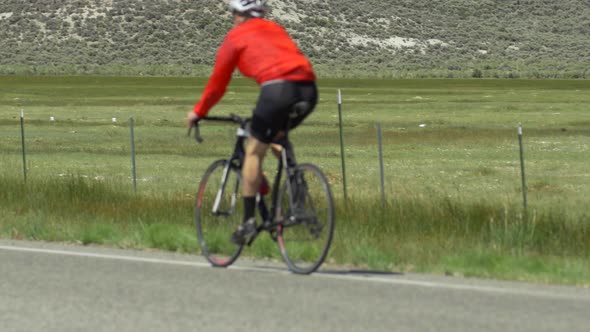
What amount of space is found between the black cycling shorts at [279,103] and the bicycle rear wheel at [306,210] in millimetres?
373

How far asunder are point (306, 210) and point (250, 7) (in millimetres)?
1643

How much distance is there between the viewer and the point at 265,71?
10.3m

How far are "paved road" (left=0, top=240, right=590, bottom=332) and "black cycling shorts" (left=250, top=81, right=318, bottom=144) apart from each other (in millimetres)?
1217

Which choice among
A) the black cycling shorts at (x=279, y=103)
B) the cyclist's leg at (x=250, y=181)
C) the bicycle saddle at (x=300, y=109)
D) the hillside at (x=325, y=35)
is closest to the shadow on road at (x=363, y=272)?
the cyclist's leg at (x=250, y=181)

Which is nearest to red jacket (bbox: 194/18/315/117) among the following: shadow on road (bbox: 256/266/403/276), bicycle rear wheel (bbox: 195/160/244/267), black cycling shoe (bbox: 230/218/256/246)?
bicycle rear wheel (bbox: 195/160/244/267)

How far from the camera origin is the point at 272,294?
9961 mm

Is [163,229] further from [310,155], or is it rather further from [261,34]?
[310,155]

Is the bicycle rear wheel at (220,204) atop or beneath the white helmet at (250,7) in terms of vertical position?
beneath

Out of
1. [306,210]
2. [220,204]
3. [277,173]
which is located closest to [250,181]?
[277,173]

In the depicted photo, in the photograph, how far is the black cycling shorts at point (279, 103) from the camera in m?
10.3

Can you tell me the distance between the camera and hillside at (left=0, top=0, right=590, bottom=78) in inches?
5017

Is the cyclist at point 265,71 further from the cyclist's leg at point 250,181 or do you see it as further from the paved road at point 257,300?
the paved road at point 257,300

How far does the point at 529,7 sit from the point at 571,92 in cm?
9075

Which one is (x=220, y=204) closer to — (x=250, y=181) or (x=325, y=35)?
(x=250, y=181)
